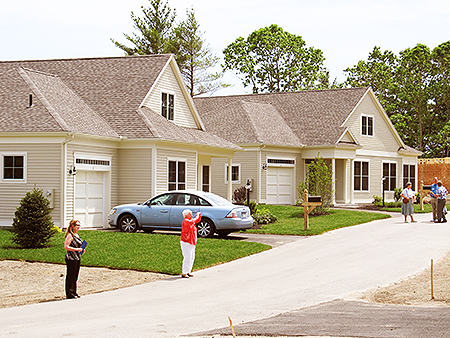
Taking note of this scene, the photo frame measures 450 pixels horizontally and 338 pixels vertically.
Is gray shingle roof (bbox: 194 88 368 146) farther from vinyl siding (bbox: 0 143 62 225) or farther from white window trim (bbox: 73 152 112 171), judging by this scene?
vinyl siding (bbox: 0 143 62 225)

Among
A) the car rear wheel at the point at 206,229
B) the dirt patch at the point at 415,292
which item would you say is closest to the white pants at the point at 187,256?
Answer: the dirt patch at the point at 415,292

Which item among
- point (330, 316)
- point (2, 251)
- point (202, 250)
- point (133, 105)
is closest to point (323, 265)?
point (202, 250)

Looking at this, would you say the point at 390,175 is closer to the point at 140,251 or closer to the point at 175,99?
the point at 175,99

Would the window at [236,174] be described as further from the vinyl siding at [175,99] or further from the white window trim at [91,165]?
the white window trim at [91,165]

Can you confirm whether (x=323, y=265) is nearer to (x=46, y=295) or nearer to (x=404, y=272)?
(x=404, y=272)

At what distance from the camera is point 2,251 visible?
17.7m

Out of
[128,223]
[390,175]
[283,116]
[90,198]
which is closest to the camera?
[128,223]

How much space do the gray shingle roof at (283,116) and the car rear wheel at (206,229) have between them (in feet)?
48.8

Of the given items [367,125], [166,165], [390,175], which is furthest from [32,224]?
[390,175]

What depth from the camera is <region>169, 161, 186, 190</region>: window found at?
25.7 metres

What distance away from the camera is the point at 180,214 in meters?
20.9

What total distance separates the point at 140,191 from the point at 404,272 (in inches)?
497

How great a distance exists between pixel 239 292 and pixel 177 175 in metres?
13.9

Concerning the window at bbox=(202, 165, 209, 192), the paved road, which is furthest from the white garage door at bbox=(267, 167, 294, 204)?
the paved road
